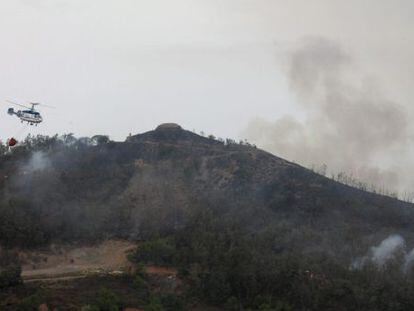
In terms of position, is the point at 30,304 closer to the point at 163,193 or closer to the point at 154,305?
the point at 154,305

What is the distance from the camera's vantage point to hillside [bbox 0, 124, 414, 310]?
Answer: 2188 inches

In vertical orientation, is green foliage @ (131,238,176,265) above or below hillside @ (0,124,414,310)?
below

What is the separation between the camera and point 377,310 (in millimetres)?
50562

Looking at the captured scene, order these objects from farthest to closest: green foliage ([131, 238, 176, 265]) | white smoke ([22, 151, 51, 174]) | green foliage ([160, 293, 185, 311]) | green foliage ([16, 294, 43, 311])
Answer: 1. white smoke ([22, 151, 51, 174])
2. green foliage ([131, 238, 176, 265])
3. green foliage ([160, 293, 185, 311])
4. green foliage ([16, 294, 43, 311])

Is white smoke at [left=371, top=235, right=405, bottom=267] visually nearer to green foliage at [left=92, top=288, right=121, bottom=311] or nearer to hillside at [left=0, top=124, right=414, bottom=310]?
hillside at [left=0, top=124, right=414, bottom=310]

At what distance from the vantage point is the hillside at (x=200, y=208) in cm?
5556

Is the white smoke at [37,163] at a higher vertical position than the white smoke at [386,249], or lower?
higher

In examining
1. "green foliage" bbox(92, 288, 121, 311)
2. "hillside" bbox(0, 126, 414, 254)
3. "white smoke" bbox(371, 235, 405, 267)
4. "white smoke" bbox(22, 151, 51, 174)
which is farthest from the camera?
"white smoke" bbox(22, 151, 51, 174)

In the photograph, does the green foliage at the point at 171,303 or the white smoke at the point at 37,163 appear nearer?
the green foliage at the point at 171,303

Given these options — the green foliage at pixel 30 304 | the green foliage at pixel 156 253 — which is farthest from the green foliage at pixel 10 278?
the green foliage at pixel 156 253

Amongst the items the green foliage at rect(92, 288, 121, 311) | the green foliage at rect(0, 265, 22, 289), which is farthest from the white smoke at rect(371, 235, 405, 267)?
the green foliage at rect(0, 265, 22, 289)

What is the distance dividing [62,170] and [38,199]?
8.98m

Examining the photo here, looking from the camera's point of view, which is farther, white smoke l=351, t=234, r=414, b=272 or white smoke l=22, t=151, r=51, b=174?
white smoke l=22, t=151, r=51, b=174

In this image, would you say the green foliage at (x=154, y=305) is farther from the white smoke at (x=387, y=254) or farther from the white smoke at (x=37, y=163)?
the white smoke at (x=37, y=163)
